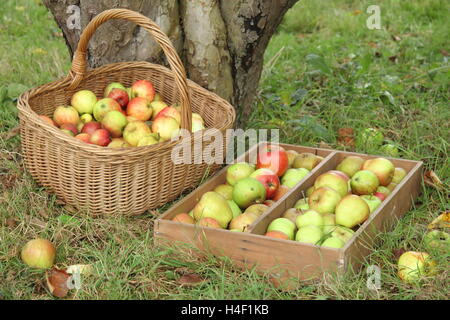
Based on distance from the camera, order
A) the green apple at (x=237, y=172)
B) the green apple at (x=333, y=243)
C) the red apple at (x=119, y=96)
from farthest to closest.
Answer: the red apple at (x=119, y=96)
the green apple at (x=237, y=172)
the green apple at (x=333, y=243)

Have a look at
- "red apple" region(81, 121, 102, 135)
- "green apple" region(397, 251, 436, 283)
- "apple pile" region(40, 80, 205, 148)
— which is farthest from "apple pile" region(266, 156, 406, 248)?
"red apple" region(81, 121, 102, 135)

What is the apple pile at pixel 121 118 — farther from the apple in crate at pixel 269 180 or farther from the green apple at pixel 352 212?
the green apple at pixel 352 212

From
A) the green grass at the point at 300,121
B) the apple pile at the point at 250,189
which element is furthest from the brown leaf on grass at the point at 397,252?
the apple pile at the point at 250,189

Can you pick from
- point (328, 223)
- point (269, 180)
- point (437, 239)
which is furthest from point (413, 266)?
point (269, 180)

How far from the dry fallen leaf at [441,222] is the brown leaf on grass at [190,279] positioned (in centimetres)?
102

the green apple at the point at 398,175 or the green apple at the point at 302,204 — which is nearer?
the green apple at the point at 302,204

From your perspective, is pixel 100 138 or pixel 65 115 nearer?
pixel 100 138

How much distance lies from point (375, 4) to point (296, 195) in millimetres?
3576

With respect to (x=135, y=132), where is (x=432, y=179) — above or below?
below

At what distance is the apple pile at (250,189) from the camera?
108 inches

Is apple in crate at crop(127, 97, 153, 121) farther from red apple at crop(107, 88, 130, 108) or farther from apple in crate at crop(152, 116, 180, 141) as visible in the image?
apple in crate at crop(152, 116, 180, 141)

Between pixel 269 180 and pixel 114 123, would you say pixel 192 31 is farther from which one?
pixel 269 180

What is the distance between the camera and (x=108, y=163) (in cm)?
275

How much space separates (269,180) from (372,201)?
45cm
